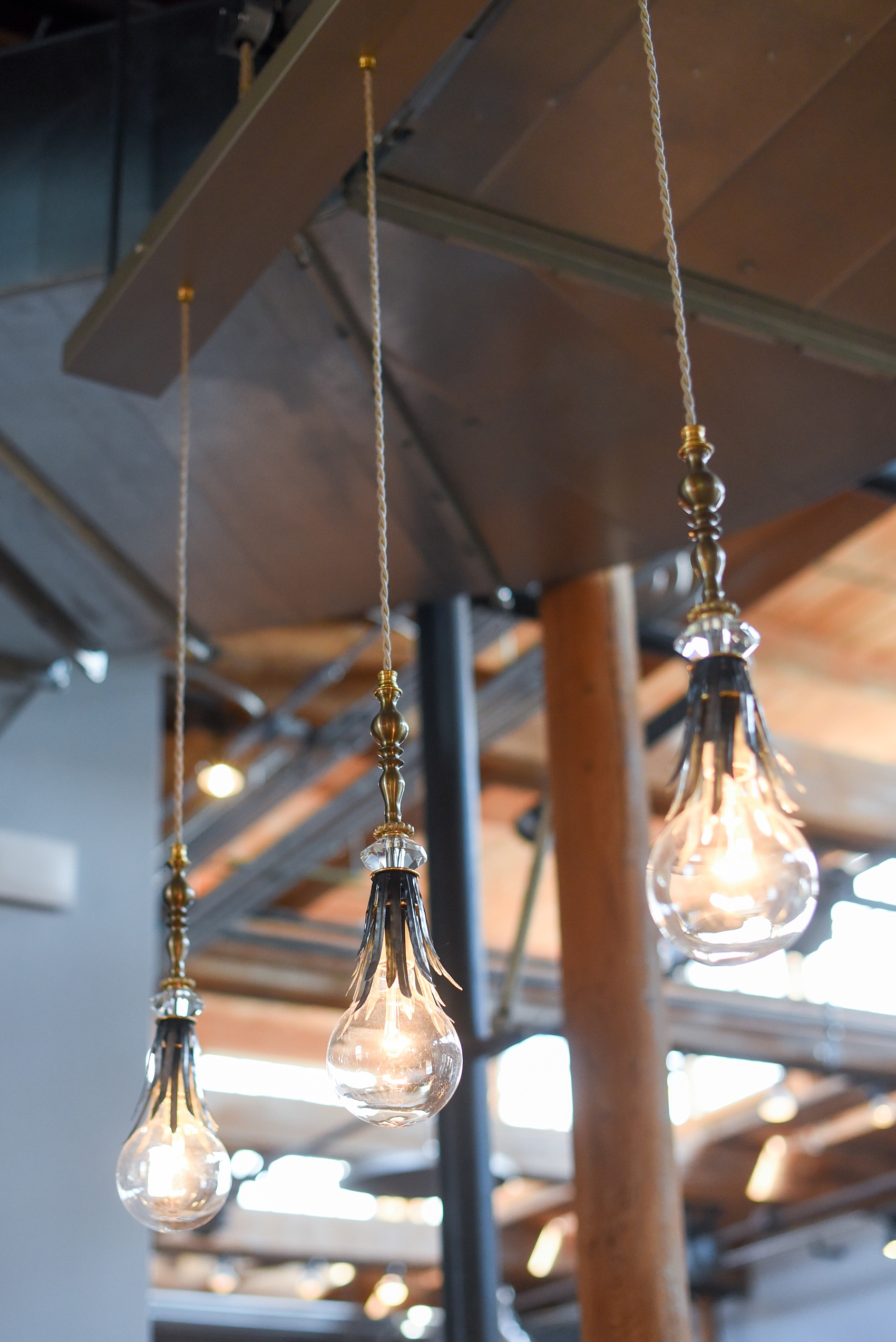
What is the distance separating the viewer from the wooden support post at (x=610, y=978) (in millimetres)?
2771

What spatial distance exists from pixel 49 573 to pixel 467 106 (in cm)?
160

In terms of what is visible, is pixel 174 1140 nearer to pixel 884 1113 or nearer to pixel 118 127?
pixel 118 127

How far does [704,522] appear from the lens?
134cm

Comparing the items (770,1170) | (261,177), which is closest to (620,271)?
(261,177)

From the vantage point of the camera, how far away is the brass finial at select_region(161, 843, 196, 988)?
6.68 ft

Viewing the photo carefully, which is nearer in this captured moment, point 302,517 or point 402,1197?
point 302,517

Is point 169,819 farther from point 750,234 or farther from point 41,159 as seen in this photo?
point 750,234

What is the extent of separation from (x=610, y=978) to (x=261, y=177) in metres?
1.67

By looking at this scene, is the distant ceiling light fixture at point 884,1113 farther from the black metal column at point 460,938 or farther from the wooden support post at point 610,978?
the wooden support post at point 610,978

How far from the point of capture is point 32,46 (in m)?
2.95

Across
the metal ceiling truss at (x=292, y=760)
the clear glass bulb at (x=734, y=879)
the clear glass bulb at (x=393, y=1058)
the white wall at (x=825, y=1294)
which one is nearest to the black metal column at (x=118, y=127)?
the clear glass bulb at (x=393, y=1058)

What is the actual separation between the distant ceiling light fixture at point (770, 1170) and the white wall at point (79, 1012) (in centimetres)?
704

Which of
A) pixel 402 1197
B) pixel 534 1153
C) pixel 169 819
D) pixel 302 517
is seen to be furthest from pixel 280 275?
pixel 534 1153

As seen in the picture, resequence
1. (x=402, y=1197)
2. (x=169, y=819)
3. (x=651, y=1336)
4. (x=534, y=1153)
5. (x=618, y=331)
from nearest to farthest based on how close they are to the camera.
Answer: (x=618, y=331), (x=651, y=1336), (x=169, y=819), (x=402, y=1197), (x=534, y=1153)
